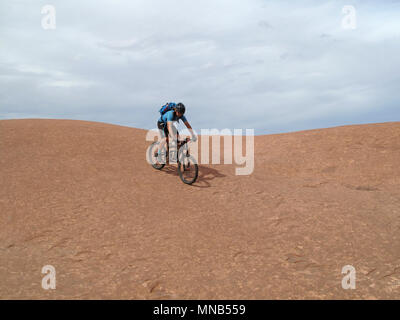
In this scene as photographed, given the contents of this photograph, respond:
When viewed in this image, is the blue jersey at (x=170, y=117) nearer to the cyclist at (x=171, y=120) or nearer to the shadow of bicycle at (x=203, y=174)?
the cyclist at (x=171, y=120)

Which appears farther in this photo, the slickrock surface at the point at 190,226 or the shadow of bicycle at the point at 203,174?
the shadow of bicycle at the point at 203,174

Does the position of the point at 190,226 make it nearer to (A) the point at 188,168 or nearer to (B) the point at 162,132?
(A) the point at 188,168

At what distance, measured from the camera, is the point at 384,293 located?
4715 mm

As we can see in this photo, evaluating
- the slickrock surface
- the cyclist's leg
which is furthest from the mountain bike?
the slickrock surface

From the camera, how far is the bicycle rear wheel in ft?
31.8

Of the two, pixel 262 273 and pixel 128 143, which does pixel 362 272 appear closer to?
pixel 262 273

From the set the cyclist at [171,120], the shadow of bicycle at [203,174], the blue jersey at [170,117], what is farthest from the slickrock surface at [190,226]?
the blue jersey at [170,117]

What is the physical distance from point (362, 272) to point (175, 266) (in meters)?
3.28

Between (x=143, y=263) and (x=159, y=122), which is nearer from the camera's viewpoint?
(x=143, y=263)

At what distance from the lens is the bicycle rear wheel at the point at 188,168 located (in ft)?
31.8

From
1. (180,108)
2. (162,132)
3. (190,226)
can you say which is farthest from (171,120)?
(190,226)

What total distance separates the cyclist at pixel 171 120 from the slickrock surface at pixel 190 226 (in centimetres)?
146

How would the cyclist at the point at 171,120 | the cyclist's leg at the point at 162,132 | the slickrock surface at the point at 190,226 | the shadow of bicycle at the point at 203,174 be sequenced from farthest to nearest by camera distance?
the cyclist's leg at the point at 162,132 < the shadow of bicycle at the point at 203,174 < the cyclist at the point at 171,120 < the slickrock surface at the point at 190,226
